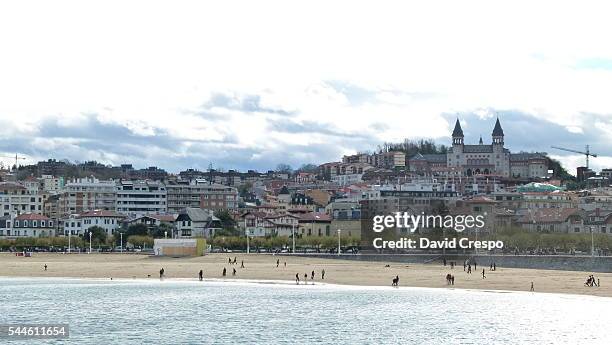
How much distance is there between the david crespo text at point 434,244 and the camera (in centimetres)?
12112

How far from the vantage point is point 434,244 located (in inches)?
4820

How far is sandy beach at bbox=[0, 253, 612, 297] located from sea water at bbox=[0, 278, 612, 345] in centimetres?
412

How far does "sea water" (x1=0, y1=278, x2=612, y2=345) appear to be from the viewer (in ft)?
185

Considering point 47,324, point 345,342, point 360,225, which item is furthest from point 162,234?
point 345,342

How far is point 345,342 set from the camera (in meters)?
54.1

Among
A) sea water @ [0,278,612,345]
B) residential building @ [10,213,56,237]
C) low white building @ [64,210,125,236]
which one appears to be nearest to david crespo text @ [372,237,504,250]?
sea water @ [0,278,612,345]

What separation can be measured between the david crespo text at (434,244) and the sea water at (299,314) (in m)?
36.0

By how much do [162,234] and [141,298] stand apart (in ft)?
263

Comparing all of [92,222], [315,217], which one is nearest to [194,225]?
[92,222]

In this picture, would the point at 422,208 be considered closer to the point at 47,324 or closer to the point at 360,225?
the point at 360,225

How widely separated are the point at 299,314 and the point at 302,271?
33440mm

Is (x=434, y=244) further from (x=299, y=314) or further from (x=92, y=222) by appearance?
(x=92, y=222)

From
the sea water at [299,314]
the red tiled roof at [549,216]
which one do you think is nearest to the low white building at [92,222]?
the red tiled roof at [549,216]

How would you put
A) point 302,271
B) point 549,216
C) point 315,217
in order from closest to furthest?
point 302,271 → point 549,216 → point 315,217
